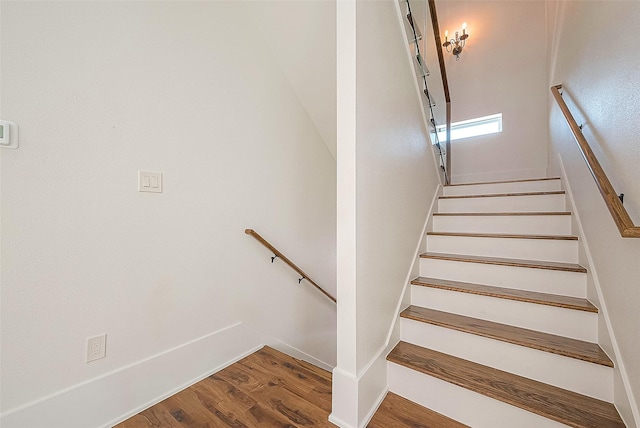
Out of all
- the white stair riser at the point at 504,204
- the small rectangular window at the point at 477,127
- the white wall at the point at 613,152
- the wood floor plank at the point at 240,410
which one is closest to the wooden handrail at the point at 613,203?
the white wall at the point at 613,152

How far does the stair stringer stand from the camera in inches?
37.9

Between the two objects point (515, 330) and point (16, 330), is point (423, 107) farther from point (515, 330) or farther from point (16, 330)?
point (16, 330)

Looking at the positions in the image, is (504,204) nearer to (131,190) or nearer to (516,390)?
(516,390)

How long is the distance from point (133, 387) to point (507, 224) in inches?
106

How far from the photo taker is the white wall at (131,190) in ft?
3.41

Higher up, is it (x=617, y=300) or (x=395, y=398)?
(x=617, y=300)

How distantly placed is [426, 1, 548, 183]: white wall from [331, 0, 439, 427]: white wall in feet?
6.44

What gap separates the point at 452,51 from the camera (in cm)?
391

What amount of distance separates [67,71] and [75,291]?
976 millimetres

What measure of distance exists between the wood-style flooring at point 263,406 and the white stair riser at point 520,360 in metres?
0.35

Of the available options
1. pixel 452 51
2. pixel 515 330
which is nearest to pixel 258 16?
pixel 515 330

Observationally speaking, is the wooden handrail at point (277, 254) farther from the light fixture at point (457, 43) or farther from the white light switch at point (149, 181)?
the light fixture at point (457, 43)

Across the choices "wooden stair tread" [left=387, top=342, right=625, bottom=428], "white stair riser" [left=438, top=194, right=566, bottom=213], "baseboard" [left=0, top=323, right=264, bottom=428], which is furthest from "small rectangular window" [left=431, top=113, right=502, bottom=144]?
"baseboard" [left=0, top=323, right=264, bottom=428]

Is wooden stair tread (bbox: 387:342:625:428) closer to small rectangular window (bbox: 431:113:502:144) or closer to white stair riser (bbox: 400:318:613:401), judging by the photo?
white stair riser (bbox: 400:318:613:401)
